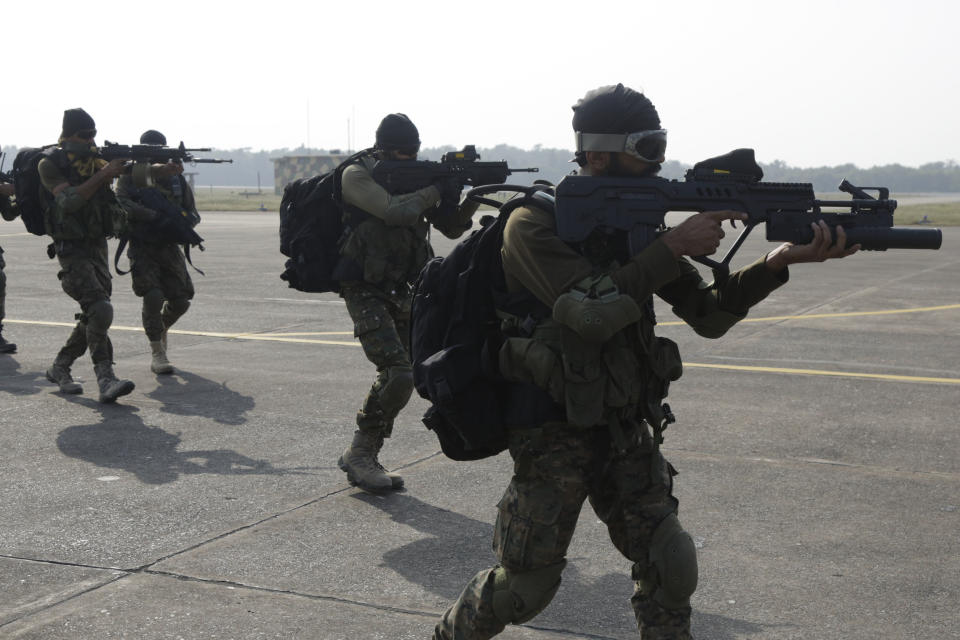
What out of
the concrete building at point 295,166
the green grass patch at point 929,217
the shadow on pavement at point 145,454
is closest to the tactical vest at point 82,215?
the shadow on pavement at point 145,454

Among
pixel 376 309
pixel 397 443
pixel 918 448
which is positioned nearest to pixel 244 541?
pixel 376 309

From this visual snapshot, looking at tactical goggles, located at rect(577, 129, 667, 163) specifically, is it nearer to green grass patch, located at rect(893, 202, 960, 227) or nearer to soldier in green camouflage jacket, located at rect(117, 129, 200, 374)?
soldier in green camouflage jacket, located at rect(117, 129, 200, 374)

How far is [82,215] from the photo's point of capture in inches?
344

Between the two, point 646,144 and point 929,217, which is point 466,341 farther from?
point 929,217

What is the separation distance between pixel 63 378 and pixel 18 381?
663mm

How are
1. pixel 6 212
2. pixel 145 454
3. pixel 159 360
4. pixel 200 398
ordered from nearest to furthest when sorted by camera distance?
1. pixel 145 454
2. pixel 200 398
3. pixel 159 360
4. pixel 6 212

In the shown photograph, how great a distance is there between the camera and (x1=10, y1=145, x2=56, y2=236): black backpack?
8930 millimetres

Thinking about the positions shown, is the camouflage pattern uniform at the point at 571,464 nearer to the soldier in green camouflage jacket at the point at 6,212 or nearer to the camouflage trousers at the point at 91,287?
the camouflage trousers at the point at 91,287

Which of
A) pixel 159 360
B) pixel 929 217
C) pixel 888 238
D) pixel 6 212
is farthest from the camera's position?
pixel 929 217

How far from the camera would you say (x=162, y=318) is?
1009 centimetres

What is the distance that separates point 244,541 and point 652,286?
273cm

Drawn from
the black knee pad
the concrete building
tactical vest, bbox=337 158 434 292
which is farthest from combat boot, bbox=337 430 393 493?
the concrete building

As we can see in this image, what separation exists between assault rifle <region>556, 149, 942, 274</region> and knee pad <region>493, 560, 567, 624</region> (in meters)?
1.00

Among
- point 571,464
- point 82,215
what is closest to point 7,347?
point 82,215
